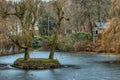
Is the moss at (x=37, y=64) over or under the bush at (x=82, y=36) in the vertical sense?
under

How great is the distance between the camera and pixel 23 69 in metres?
28.0

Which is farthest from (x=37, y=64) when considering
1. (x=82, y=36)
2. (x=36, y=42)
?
(x=36, y=42)

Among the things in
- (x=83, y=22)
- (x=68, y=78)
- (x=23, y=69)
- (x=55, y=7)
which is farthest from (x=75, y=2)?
(x=68, y=78)

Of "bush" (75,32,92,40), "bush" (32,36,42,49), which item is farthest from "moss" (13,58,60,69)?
"bush" (32,36,42,49)

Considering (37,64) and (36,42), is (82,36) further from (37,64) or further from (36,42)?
(37,64)

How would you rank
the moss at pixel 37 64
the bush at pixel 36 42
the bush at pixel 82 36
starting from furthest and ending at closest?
the bush at pixel 36 42
the bush at pixel 82 36
the moss at pixel 37 64

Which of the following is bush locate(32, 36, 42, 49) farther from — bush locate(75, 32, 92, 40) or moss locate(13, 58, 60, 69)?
moss locate(13, 58, 60, 69)

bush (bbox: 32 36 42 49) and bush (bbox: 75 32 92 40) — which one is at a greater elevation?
bush (bbox: 75 32 92 40)

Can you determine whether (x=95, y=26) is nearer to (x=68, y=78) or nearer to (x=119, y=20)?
(x=119, y=20)

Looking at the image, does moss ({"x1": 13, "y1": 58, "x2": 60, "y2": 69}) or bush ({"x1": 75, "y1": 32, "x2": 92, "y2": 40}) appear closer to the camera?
moss ({"x1": 13, "y1": 58, "x2": 60, "y2": 69})

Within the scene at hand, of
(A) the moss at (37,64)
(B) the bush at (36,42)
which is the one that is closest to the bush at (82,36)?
(B) the bush at (36,42)

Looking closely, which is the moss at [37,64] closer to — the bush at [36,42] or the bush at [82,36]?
the bush at [82,36]

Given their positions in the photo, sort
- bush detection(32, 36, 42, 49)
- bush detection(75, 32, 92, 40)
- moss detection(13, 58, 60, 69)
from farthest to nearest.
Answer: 1. bush detection(32, 36, 42, 49)
2. bush detection(75, 32, 92, 40)
3. moss detection(13, 58, 60, 69)

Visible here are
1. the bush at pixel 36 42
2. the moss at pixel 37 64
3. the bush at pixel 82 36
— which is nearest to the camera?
the moss at pixel 37 64
